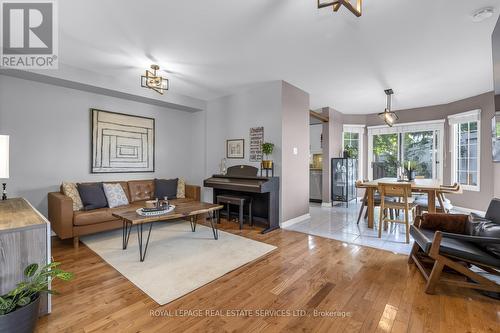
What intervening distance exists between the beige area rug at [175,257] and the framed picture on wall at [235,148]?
1.64 m

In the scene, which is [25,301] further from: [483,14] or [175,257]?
[483,14]

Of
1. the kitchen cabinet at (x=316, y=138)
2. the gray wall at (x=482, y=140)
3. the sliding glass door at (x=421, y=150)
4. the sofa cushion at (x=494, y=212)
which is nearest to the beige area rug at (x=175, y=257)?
the sofa cushion at (x=494, y=212)

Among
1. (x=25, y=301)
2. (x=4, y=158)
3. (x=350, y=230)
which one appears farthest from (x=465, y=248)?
(x=4, y=158)

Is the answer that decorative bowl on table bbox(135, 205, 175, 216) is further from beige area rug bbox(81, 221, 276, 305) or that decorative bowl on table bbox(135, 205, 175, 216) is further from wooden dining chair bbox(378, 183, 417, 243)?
wooden dining chair bbox(378, 183, 417, 243)

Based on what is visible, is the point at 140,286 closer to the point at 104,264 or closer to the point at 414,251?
the point at 104,264

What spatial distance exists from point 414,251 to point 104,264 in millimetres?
Result: 3545

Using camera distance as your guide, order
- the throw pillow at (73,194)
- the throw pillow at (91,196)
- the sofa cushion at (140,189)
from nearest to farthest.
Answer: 1. the throw pillow at (73,194)
2. the throw pillow at (91,196)
3. the sofa cushion at (140,189)

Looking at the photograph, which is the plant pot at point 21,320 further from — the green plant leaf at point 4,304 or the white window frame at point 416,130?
the white window frame at point 416,130

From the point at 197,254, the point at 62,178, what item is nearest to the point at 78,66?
the point at 62,178

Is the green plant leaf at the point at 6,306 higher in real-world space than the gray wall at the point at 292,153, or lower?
lower

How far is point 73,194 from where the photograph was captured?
3.54 meters

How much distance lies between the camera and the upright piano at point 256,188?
3.90 metres

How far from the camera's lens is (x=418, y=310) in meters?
1.81

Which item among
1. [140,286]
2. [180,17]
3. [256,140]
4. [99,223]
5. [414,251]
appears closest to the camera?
[140,286]
